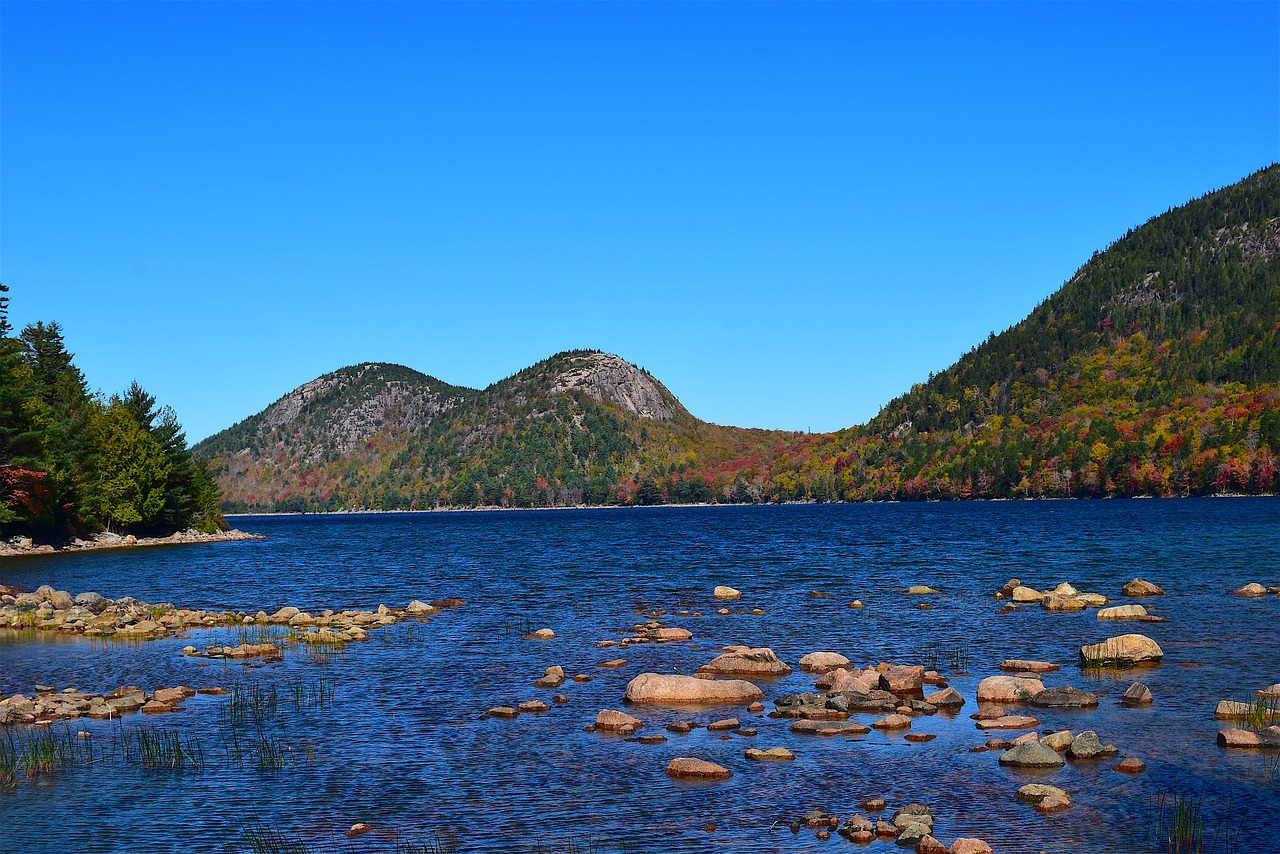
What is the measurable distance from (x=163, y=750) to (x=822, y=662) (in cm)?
2098

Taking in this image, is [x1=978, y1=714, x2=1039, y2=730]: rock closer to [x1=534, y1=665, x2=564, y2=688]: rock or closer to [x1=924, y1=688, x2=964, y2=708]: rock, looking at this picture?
[x1=924, y1=688, x2=964, y2=708]: rock

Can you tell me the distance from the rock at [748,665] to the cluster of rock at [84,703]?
16189mm

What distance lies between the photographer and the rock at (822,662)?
1404 inches

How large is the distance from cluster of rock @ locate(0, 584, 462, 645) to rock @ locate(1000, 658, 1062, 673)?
27.0 m

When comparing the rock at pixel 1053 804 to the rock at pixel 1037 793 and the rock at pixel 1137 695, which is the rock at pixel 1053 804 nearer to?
the rock at pixel 1037 793

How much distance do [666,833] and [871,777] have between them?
583 centimetres

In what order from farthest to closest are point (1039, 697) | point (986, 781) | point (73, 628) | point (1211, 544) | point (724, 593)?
point (1211, 544) < point (724, 593) < point (73, 628) < point (1039, 697) < point (986, 781)

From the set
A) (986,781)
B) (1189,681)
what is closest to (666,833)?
(986,781)

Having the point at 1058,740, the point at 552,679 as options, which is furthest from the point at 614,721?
the point at 1058,740

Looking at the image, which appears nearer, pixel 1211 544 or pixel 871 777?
pixel 871 777

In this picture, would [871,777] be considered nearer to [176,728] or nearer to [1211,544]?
[176,728]

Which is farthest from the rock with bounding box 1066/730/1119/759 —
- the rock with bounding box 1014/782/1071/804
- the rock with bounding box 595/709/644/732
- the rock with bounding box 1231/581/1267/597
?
the rock with bounding box 1231/581/1267/597

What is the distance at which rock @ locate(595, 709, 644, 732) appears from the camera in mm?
27531

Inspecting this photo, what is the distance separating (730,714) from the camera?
29422mm
